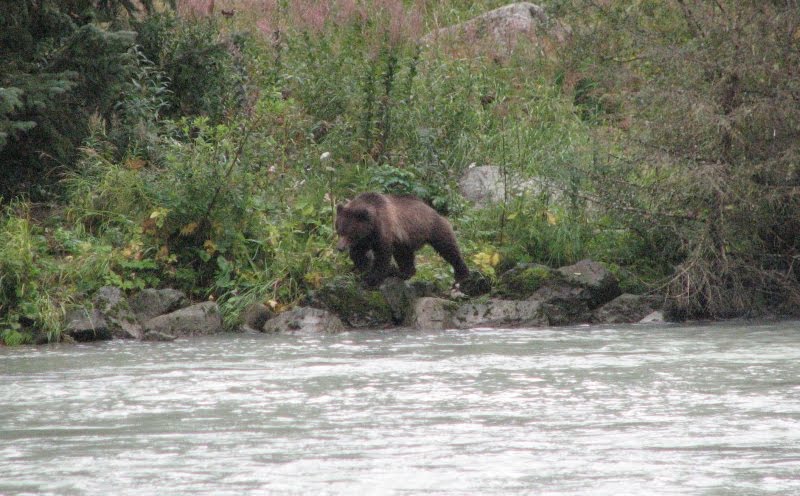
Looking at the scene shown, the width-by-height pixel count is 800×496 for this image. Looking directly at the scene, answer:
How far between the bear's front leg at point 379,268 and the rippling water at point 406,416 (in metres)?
1.15

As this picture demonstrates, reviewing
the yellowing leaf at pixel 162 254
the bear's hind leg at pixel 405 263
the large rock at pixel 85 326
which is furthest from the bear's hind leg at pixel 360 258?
the large rock at pixel 85 326

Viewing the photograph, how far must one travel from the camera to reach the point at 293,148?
15641 mm

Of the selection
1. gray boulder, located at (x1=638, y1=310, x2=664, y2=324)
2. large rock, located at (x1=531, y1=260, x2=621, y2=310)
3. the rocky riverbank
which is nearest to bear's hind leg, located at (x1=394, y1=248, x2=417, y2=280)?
the rocky riverbank

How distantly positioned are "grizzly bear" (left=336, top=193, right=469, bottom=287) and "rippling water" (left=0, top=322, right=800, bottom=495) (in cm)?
123

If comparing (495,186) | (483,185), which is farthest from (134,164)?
(495,186)

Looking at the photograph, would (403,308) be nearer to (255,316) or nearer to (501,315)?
→ (501,315)

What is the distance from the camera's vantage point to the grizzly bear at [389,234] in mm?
12188

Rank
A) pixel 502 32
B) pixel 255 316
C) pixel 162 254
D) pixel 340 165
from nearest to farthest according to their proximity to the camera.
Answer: pixel 255 316 → pixel 162 254 → pixel 340 165 → pixel 502 32

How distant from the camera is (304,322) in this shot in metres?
12.1

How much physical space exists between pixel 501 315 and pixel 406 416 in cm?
518

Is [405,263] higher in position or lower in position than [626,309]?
higher

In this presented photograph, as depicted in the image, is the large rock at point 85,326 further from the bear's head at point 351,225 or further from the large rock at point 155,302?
the bear's head at point 351,225

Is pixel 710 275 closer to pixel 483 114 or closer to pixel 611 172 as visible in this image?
pixel 611 172


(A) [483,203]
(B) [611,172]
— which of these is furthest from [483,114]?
(B) [611,172]
